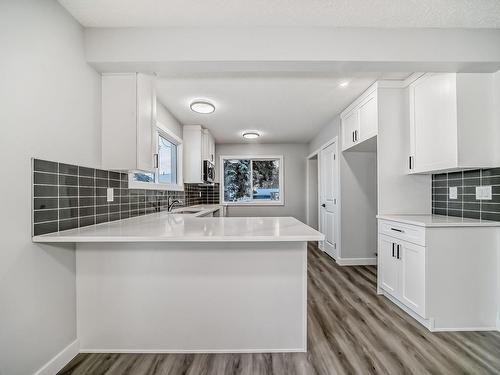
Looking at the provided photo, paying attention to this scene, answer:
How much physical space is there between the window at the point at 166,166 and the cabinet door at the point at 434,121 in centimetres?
293

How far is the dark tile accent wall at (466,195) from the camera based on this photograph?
2168 millimetres

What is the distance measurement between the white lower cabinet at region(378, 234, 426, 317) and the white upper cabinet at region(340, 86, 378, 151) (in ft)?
4.18

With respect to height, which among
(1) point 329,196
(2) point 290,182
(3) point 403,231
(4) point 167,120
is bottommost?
(3) point 403,231

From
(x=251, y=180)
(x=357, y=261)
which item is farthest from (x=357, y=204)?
(x=251, y=180)

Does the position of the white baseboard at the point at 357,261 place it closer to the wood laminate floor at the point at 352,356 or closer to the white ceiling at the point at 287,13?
the wood laminate floor at the point at 352,356

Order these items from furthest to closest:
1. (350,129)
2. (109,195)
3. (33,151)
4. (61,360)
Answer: (350,129) → (109,195) → (61,360) → (33,151)

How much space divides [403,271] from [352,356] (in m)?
1.07

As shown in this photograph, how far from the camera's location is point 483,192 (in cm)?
224

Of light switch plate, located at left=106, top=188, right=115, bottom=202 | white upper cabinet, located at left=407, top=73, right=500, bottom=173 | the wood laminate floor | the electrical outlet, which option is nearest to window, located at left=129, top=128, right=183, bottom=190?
light switch plate, located at left=106, top=188, right=115, bottom=202

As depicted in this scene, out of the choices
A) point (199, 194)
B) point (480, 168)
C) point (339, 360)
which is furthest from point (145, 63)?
point (199, 194)

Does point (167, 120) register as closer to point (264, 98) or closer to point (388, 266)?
point (264, 98)

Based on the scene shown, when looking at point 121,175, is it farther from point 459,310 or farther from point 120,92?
point 459,310

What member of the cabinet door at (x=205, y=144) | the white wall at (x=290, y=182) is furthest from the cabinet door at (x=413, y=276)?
the white wall at (x=290, y=182)

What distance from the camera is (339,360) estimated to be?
5.52 feet
